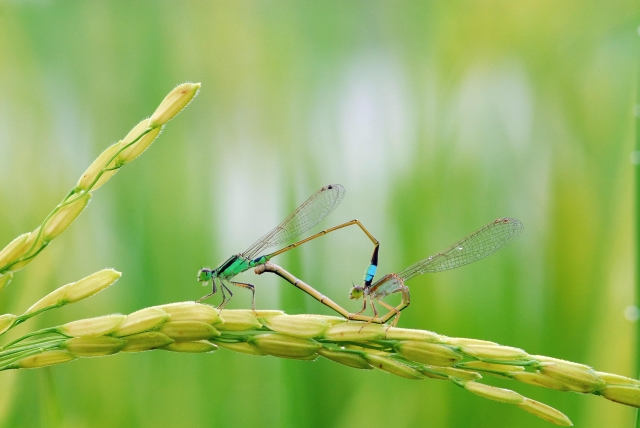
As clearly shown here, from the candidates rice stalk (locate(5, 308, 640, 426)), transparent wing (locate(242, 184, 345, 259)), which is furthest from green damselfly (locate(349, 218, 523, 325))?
rice stalk (locate(5, 308, 640, 426))

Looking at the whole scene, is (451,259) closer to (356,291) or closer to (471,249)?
(471,249)

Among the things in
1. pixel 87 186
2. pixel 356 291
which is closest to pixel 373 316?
pixel 356 291

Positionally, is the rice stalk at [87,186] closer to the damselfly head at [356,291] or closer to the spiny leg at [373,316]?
the spiny leg at [373,316]

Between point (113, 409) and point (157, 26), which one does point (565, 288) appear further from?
point (157, 26)

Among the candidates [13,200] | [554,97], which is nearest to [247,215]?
[13,200]

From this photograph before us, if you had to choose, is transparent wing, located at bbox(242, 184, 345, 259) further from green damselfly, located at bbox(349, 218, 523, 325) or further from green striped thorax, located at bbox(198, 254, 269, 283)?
green damselfly, located at bbox(349, 218, 523, 325)

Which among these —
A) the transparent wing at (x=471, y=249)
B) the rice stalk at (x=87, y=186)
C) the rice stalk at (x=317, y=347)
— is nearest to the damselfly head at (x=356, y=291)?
the transparent wing at (x=471, y=249)
